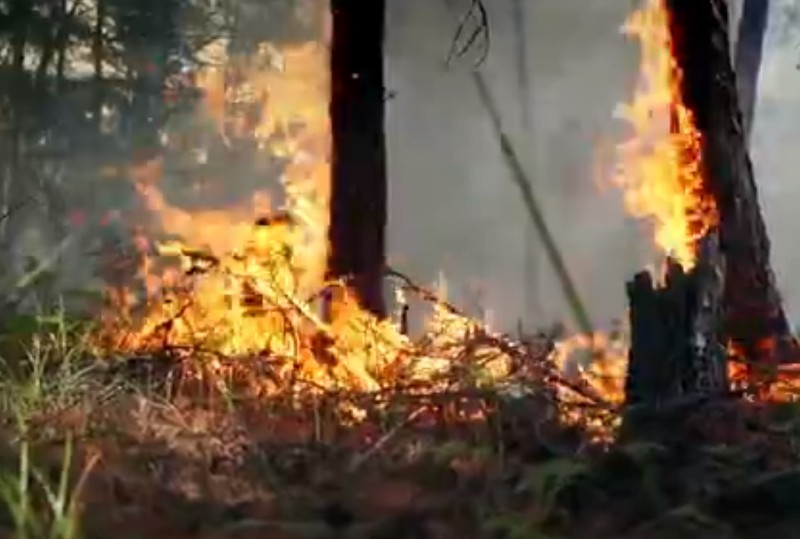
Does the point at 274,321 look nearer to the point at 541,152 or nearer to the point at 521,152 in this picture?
the point at 521,152

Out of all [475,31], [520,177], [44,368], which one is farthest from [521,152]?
[44,368]

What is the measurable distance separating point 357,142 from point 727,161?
87.9 inches

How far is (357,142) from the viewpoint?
10.4 meters

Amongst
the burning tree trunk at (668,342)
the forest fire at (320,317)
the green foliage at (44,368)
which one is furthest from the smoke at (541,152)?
the burning tree trunk at (668,342)

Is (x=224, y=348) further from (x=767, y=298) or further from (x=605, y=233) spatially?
(x=605, y=233)

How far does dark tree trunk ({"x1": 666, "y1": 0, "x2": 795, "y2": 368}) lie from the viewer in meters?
9.57

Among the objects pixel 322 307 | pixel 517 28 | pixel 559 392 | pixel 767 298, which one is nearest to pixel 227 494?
pixel 559 392

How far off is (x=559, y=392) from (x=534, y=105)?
20.2 meters

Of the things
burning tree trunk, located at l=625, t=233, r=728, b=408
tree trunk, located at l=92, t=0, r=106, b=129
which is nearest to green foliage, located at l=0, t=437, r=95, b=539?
burning tree trunk, located at l=625, t=233, r=728, b=408

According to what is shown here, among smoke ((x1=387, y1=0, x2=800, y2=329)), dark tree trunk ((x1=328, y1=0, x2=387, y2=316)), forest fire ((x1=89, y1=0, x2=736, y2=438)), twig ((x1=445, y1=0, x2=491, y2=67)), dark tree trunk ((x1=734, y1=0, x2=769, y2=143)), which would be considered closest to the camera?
forest fire ((x1=89, y1=0, x2=736, y2=438))

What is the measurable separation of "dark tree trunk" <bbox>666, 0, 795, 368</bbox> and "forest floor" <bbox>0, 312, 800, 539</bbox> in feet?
12.7

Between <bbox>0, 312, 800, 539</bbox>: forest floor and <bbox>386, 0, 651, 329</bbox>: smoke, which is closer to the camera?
<bbox>0, 312, 800, 539</bbox>: forest floor

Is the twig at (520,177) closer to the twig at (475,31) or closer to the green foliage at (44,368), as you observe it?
the twig at (475,31)

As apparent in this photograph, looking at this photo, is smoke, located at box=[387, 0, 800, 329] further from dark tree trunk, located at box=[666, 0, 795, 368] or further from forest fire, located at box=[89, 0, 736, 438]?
dark tree trunk, located at box=[666, 0, 795, 368]
